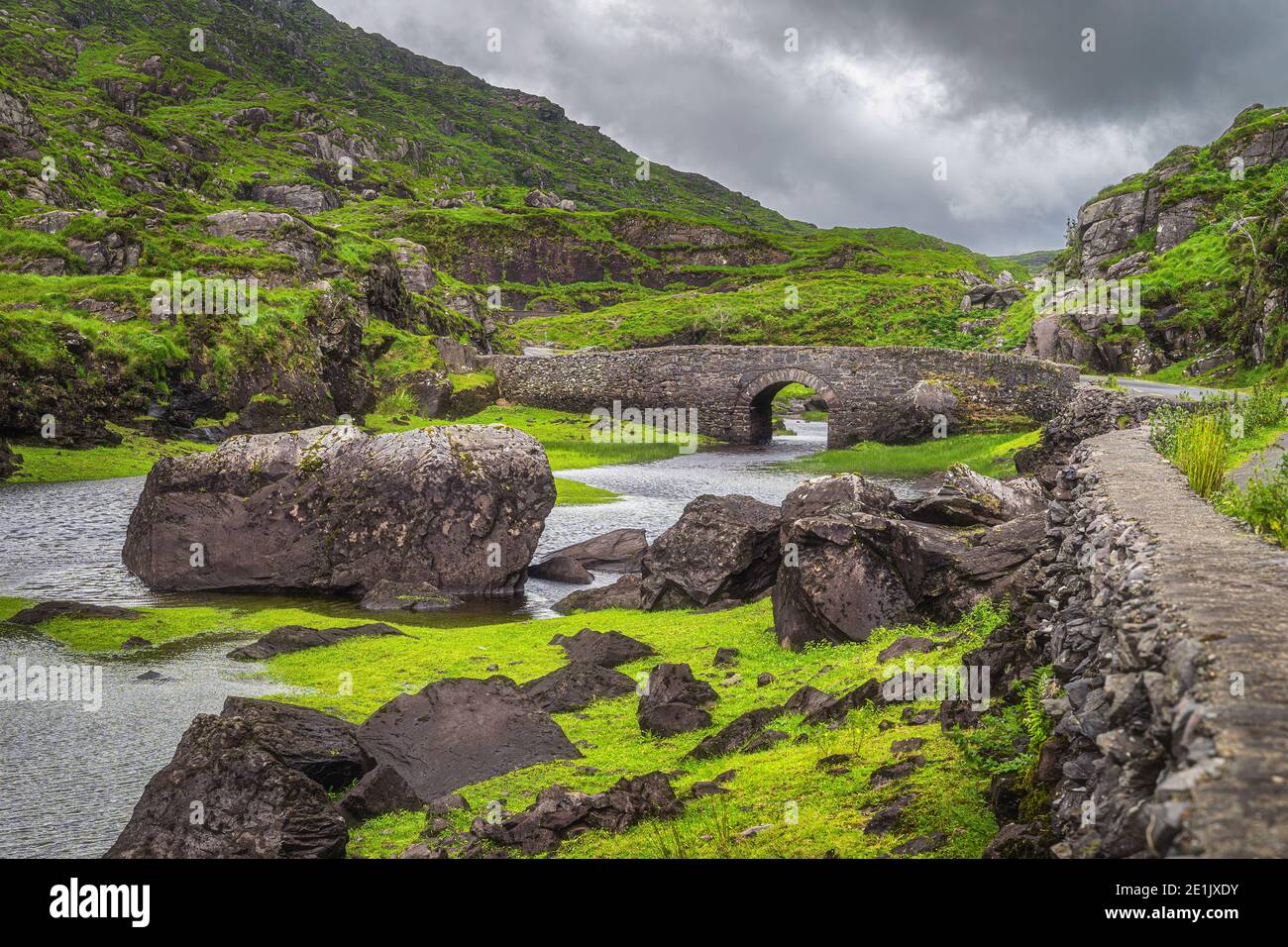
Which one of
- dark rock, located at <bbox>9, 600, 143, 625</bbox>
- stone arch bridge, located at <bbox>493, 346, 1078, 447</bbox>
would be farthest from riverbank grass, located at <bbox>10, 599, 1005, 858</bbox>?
stone arch bridge, located at <bbox>493, 346, 1078, 447</bbox>

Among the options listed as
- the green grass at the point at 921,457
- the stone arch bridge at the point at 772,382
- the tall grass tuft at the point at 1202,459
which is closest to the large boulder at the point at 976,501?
the tall grass tuft at the point at 1202,459

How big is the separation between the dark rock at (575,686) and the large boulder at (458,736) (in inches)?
55.0

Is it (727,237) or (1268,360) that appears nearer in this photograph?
(1268,360)

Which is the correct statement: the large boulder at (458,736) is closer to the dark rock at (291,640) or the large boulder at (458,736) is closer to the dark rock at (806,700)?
the dark rock at (806,700)

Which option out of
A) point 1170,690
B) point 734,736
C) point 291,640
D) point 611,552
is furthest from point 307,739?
point 611,552

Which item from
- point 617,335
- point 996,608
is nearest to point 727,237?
point 617,335

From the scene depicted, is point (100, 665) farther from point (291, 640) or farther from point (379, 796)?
point (379, 796)

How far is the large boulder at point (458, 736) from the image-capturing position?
11.8 meters

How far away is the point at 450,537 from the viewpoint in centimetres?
2428

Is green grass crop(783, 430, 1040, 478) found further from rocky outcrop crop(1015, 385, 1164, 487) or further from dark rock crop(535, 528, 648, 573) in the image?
dark rock crop(535, 528, 648, 573)

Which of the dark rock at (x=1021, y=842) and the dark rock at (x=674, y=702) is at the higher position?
the dark rock at (x=1021, y=842)

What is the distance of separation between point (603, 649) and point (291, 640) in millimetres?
5970
